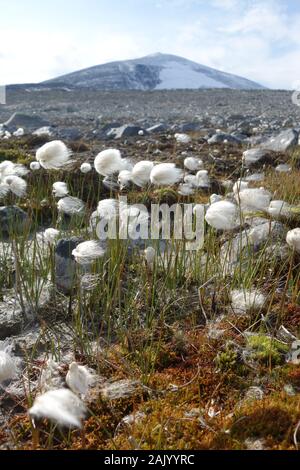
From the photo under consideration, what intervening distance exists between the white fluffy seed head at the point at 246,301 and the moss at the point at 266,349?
0.25 m

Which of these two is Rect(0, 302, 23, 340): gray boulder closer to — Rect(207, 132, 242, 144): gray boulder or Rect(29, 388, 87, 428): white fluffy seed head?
Rect(29, 388, 87, 428): white fluffy seed head

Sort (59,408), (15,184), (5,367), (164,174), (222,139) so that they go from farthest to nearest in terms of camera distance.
A: (222,139) → (15,184) → (164,174) → (5,367) → (59,408)

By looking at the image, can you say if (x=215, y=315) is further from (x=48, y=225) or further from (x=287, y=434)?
(x=48, y=225)

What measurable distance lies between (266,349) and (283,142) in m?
6.63

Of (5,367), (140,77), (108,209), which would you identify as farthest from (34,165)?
(140,77)

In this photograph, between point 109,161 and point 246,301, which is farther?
point 109,161

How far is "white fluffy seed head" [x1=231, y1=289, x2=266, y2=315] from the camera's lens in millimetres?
2933

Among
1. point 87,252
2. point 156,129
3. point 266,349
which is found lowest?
point 266,349

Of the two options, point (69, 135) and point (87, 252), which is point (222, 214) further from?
point (69, 135)

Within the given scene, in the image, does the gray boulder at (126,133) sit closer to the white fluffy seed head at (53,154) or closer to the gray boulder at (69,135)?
the gray boulder at (69,135)

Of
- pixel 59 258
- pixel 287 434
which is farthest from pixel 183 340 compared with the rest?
pixel 59 258

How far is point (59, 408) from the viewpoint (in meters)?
1.56
